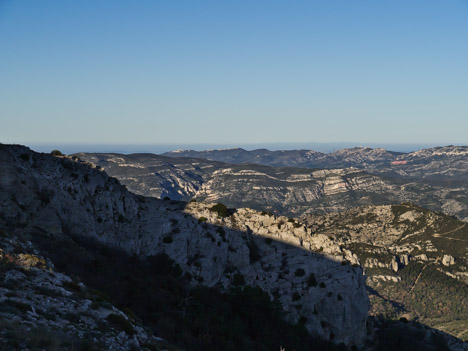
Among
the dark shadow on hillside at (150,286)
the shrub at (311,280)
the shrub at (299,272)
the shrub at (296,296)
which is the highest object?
the dark shadow on hillside at (150,286)

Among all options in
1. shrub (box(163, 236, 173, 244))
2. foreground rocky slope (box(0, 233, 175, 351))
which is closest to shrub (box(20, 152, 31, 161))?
shrub (box(163, 236, 173, 244))

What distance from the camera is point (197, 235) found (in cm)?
6381

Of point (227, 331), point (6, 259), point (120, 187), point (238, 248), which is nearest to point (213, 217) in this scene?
point (238, 248)

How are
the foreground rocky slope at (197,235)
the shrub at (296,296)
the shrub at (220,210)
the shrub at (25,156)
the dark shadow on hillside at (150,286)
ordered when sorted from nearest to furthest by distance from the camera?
the dark shadow on hillside at (150,286) < the foreground rocky slope at (197,235) < the shrub at (25,156) < the shrub at (296,296) < the shrub at (220,210)

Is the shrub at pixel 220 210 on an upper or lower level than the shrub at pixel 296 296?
upper

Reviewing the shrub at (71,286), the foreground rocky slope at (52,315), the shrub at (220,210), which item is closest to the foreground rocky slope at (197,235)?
the shrub at (220,210)

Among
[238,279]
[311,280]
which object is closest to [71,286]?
[238,279]

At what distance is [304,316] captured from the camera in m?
60.5

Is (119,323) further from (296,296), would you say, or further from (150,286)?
(296,296)

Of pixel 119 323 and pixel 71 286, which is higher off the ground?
pixel 71 286

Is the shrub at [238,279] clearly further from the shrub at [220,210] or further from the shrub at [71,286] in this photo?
the shrub at [71,286]

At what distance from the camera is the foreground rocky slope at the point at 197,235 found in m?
48.0

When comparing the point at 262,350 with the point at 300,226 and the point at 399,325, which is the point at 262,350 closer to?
the point at 300,226

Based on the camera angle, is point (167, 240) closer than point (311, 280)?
Yes
